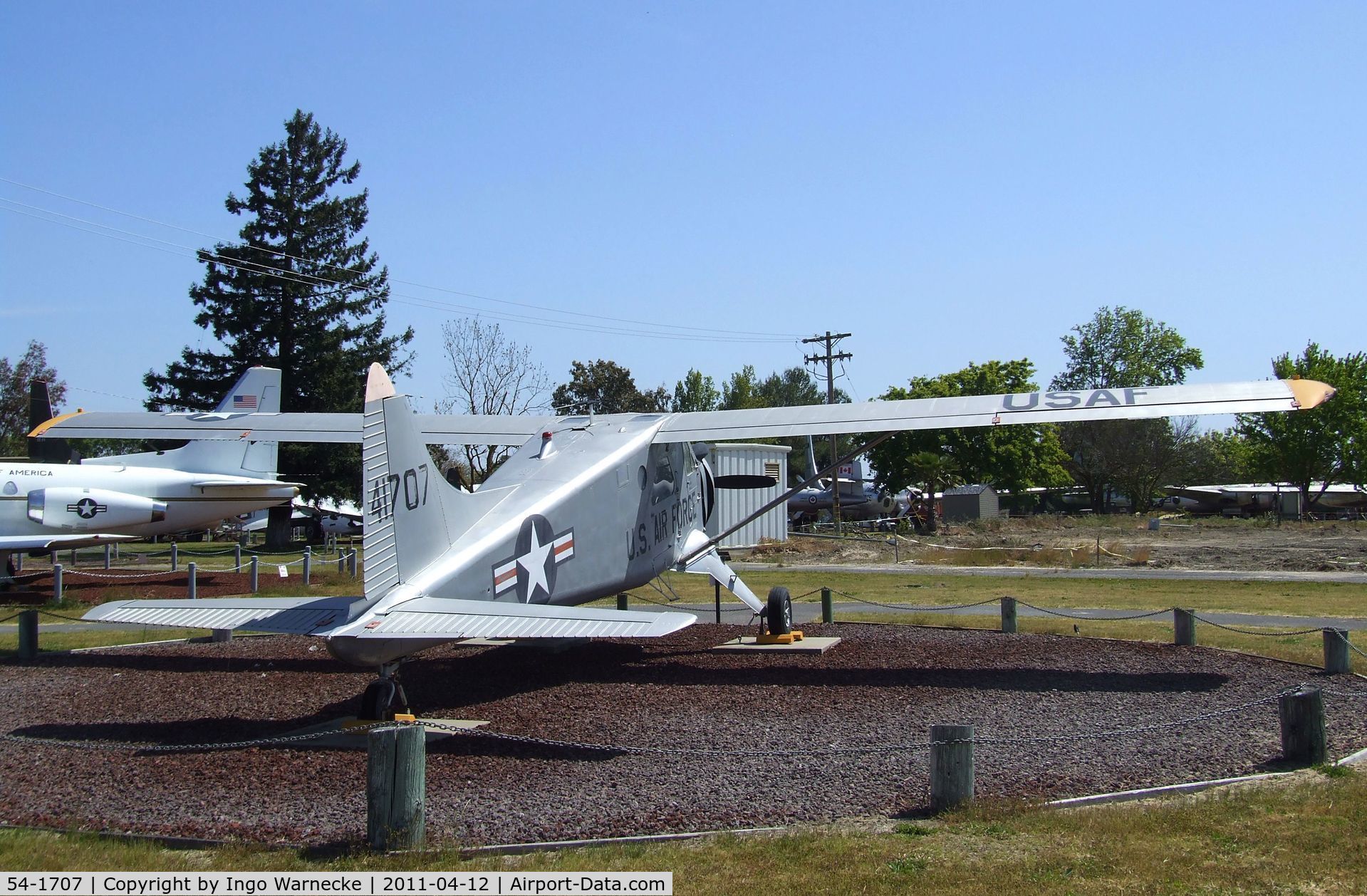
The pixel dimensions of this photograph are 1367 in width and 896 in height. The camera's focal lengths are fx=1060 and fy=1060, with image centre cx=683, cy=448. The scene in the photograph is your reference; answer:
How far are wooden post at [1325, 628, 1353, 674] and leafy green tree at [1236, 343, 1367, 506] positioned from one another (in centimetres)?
5639

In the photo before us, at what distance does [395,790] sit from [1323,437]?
225 feet

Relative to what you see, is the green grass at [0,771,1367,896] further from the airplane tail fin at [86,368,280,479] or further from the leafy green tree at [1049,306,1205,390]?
the leafy green tree at [1049,306,1205,390]

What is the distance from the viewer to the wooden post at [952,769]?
651 cm

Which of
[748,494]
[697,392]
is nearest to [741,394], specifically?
[697,392]

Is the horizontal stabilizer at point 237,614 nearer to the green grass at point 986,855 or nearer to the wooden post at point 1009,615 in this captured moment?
the green grass at point 986,855

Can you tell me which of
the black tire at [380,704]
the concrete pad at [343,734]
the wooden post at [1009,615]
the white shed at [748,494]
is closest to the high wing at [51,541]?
the white shed at [748,494]

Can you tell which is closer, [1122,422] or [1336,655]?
[1336,655]

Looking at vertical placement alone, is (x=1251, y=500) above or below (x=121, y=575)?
below

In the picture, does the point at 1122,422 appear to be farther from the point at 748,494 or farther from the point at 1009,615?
the point at 1009,615

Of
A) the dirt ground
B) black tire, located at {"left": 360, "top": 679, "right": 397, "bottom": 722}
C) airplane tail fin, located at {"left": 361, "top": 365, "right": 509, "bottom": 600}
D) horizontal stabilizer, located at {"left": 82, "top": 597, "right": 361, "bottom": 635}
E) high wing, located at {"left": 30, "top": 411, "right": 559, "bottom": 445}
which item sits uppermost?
high wing, located at {"left": 30, "top": 411, "right": 559, "bottom": 445}

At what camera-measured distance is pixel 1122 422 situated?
76188 mm

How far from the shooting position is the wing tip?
10.5m

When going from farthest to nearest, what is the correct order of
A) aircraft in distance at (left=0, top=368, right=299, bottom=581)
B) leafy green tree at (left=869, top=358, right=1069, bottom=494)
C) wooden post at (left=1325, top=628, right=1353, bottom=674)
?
leafy green tree at (left=869, top=358, right=1069, bottom=494) → aircraft in distance at (left=0, top=368, right=299, bottom=581) → wooden post at (left=1325, top=628, right=1353, bottom=674)

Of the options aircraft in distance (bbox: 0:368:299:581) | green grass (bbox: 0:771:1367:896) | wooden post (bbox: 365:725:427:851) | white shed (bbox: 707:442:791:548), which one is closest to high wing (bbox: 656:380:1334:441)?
green grass (bbox: 0:771:1367:896)
